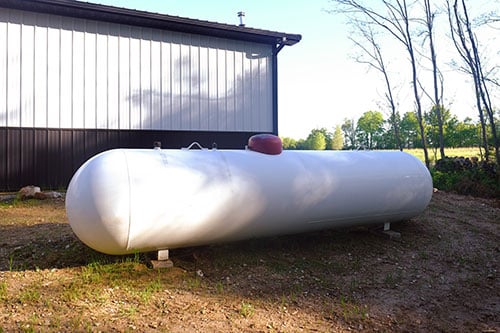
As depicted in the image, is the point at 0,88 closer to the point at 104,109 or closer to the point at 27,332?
the point at 104,109

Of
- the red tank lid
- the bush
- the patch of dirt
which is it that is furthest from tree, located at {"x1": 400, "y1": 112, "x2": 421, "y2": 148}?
the red tank lid

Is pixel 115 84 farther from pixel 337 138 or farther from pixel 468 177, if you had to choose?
pixel 337 138

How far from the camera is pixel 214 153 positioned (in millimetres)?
4461

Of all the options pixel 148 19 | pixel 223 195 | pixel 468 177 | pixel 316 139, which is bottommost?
pixel 468 177

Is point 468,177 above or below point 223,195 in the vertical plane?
below

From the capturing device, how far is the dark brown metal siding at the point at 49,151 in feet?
29.4

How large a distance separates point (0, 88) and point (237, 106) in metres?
5.66

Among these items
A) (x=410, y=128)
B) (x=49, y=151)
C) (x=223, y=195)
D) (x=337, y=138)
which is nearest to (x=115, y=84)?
(x=49, y=151)

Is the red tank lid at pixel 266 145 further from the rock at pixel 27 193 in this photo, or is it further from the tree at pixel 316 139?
the tree at pixel 316 139

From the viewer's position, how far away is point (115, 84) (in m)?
9.91

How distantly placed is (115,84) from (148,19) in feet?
5.76

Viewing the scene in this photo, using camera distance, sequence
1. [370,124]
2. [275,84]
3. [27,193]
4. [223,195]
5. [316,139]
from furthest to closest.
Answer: [370,124], [316,139], [275,84], [27,193], [223,195]

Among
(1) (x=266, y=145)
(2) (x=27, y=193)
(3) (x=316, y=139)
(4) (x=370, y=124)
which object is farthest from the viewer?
(4) (x=370, y=124)

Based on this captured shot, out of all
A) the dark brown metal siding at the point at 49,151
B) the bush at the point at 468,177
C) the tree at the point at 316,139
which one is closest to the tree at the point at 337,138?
the tree at the point at 316,139
